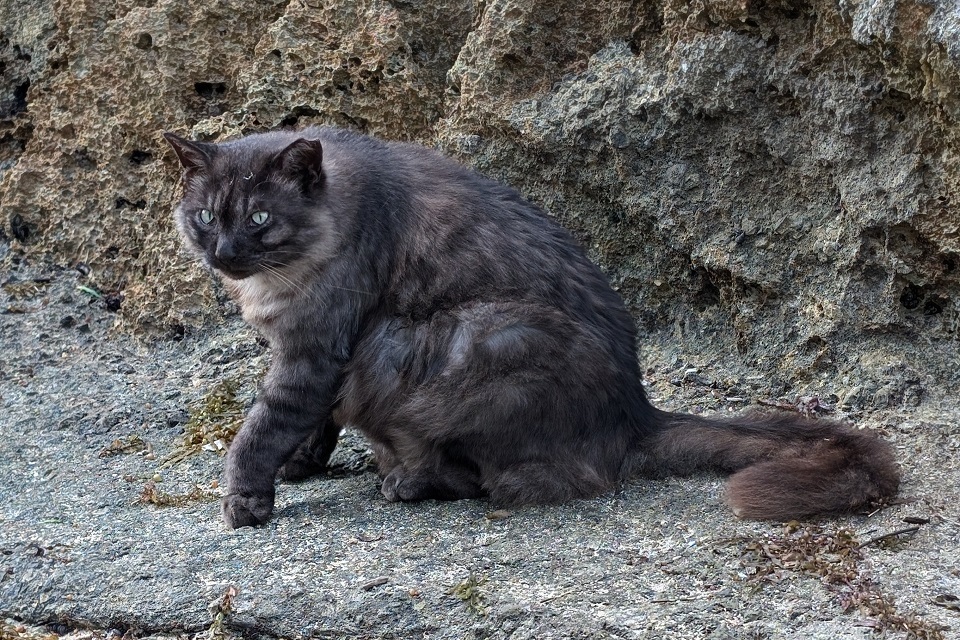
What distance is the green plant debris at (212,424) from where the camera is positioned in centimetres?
540

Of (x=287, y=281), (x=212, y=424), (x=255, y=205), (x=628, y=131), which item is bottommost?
(x=212, y=424)

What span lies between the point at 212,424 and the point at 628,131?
260 cm

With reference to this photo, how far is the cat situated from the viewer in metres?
4.38

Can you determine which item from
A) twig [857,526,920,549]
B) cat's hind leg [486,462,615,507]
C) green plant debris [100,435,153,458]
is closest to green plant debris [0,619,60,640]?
green plant debris [100,435,153,458]

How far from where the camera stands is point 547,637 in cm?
345

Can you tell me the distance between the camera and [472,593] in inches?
145

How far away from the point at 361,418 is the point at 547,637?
147cm

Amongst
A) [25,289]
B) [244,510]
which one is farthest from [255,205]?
[25,289]

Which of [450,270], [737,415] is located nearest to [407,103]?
[450,270]

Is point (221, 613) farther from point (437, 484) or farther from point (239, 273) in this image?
point (239, 273)

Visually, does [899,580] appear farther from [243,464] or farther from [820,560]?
[243,464]

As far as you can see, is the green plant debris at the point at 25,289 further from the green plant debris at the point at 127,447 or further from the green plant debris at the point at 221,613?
the green plant debris at the point at 221,613

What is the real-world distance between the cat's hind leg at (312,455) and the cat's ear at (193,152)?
1269 millimetres

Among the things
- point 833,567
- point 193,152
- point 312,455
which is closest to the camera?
point 833,567
